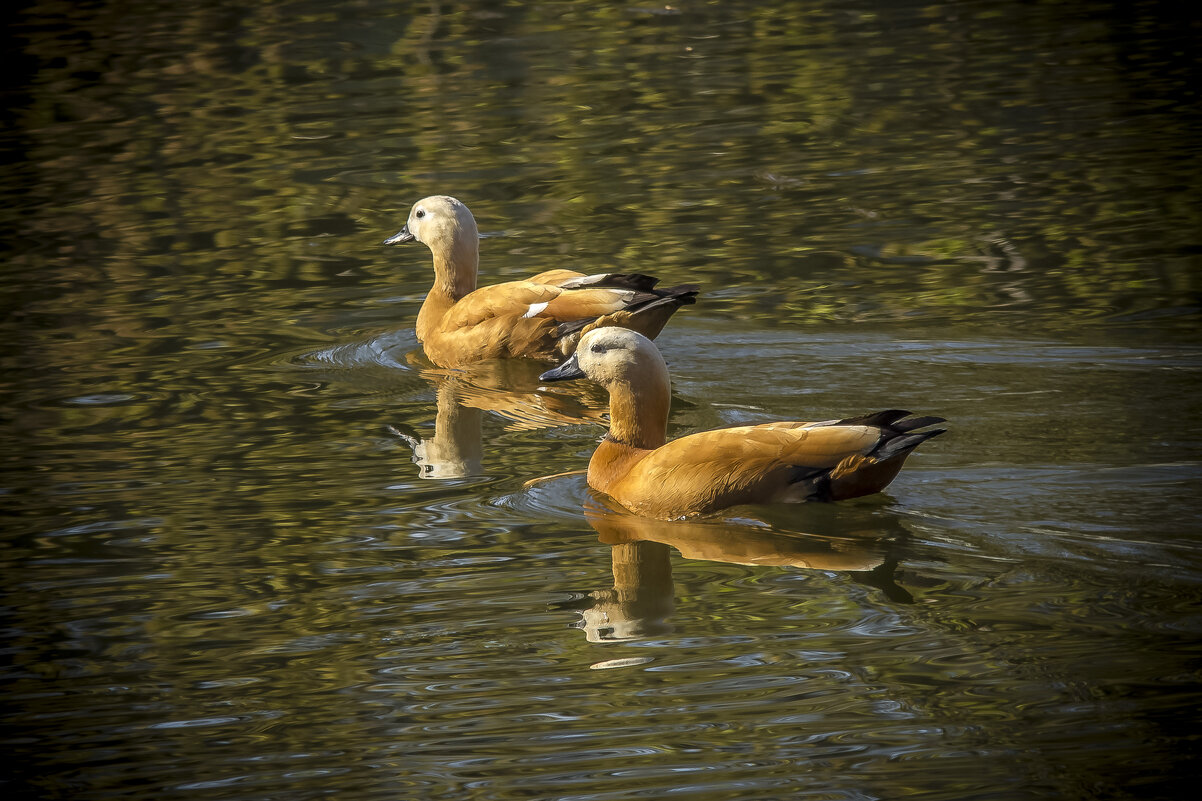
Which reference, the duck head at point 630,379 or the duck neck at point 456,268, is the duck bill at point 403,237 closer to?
the duck neck at point 456,268

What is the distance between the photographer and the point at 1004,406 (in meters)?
7.28

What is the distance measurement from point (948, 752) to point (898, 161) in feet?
30.2

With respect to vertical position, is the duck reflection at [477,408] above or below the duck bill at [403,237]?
below

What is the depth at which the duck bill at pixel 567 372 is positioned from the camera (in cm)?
693

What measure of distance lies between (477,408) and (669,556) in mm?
2531

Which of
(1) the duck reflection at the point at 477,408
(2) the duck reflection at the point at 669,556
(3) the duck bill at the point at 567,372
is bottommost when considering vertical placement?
(1) the duck reflection at the point at 477,408

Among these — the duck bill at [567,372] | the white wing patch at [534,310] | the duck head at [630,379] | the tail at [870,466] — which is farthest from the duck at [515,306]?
the tail at [870,466]

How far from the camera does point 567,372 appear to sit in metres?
7.00

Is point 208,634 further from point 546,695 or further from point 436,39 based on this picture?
point 436,39

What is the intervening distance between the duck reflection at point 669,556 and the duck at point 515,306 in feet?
7.19

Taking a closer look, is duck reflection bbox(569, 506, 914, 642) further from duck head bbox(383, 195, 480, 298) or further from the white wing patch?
duck head bbox(383, 195, 480, 298)

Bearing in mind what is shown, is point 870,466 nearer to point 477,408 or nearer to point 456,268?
point 477,408

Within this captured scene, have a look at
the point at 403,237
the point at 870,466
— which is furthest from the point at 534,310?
the point at 870,466

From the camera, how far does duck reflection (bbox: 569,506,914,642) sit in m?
5.49
